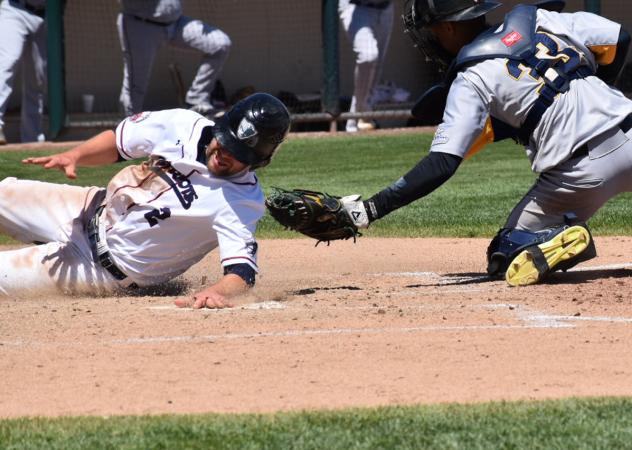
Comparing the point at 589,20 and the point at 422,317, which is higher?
the point at 589,20

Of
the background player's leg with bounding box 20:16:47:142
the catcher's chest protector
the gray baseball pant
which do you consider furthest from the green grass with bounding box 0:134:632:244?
the catcher's chest protector

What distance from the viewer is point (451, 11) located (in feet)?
18.4

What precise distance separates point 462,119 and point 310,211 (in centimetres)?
82

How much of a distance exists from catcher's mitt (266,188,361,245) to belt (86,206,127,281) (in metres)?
0.77

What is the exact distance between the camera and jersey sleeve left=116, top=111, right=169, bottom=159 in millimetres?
5277

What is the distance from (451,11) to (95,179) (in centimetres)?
606

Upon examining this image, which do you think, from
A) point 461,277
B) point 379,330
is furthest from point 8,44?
point 379,330

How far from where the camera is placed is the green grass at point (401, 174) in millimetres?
8414

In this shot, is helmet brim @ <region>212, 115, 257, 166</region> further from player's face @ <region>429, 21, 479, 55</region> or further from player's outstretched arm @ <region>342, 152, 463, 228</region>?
player's face @ <region>429, 21, 479, 55</region>

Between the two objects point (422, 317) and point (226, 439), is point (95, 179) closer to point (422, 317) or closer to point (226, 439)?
point (422, 317)

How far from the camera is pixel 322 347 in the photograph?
431 centimetres

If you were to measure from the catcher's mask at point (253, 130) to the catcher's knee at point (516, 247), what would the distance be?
1.35 m

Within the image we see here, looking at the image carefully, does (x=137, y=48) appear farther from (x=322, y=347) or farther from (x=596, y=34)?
(x=322, y=347)

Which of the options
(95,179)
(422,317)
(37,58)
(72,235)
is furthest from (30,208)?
(37,58)
